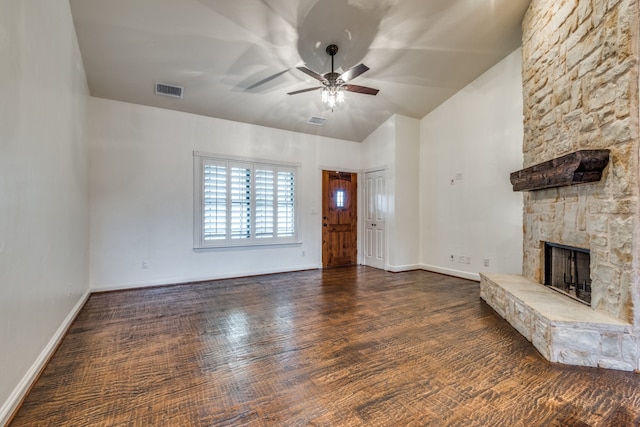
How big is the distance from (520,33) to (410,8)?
1974 mm

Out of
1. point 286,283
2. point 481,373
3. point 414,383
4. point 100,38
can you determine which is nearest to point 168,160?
point 100,38

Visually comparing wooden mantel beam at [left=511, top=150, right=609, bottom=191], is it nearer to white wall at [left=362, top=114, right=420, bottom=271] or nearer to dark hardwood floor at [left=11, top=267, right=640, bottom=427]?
dark hardwood floor at [left=11, top=267, right=640, bottom=427]

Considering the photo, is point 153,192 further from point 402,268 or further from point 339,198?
point 402,268

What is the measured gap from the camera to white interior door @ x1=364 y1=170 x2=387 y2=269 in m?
6.14

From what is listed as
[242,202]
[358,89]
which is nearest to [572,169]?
[358,89]

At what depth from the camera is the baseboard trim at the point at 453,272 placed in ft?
16.5

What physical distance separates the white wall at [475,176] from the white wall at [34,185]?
557 centimetres

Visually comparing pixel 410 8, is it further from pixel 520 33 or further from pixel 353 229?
pixel 353 229

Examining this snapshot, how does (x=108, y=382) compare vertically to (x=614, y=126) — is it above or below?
below

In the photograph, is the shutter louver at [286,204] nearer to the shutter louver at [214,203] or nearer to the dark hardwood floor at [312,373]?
the shutter louver at [214,203]

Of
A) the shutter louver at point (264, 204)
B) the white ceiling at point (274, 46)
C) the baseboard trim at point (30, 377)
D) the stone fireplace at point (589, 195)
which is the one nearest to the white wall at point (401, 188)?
the white ceiling at point (274, 46)

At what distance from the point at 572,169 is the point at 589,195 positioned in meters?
0.32

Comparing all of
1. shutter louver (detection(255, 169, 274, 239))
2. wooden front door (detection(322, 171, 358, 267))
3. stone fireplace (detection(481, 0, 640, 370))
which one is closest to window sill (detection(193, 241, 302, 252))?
shutter louver (detection(255, 169, 274, 239))

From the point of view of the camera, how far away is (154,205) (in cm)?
470
